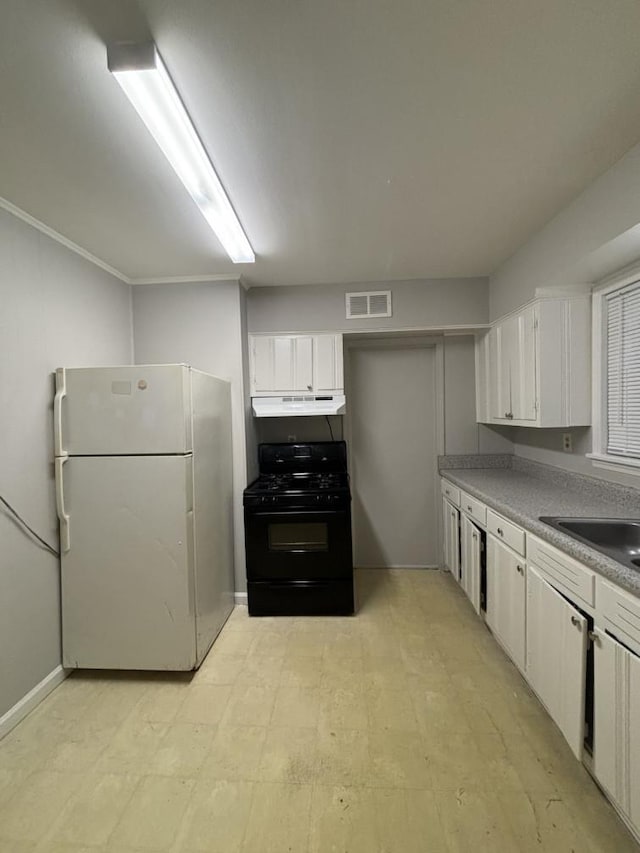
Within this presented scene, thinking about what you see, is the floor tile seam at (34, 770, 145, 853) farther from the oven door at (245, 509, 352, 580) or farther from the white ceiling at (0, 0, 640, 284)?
the white ceiling at (0, 0, 640, 284)

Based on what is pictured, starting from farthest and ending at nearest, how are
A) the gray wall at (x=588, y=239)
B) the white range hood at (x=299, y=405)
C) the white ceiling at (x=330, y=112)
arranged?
1. the white range hood at (x=299, y=405)
2. the gray wall at (x=588, y=239)
3. the white ceiling at (x=330, y=112)

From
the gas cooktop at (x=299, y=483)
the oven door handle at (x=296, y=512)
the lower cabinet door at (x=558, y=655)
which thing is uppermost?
the gas cooktop at (x=299, y=483)

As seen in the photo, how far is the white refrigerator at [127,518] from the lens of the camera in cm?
202

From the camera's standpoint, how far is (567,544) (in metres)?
1.44

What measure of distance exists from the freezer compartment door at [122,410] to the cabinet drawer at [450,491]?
2.02 m

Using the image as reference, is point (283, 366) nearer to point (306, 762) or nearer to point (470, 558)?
point (470, 558)

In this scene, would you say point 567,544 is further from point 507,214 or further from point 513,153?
point 507,214

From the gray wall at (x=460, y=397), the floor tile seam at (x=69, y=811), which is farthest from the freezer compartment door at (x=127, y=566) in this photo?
the gray wall at (x=460, y=397)

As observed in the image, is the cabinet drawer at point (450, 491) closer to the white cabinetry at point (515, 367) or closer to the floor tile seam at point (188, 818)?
the white cabinetry at point (515, 367)

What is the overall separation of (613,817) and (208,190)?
2975 mm

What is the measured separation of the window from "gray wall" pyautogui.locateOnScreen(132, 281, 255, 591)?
2388 mm

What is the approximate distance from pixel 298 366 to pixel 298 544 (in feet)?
4.68

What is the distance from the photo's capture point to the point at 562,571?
1482mm

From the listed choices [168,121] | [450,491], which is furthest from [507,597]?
[168,121]
